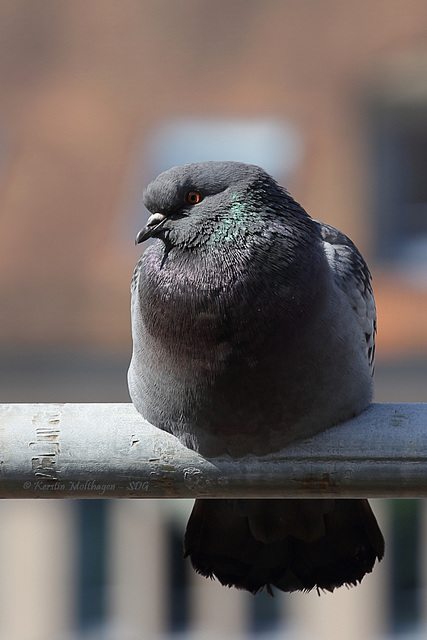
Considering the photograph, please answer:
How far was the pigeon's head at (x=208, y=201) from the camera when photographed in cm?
343

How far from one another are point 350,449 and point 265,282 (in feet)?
2.10

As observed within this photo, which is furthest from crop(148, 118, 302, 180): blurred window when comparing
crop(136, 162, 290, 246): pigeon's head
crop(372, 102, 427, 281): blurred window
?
crop(136, 162, 290, 246): pigeon's head

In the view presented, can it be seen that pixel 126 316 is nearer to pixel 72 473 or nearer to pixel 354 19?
A: pixel 354 19

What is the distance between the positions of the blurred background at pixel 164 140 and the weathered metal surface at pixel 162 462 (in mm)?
9987

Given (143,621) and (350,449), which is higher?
(350,449)

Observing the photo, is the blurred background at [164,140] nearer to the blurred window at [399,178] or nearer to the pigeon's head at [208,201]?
the blurred window at [399,178]

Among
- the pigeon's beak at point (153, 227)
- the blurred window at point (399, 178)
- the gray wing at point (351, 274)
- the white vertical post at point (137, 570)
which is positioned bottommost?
the white vertical post at point (137, 570)

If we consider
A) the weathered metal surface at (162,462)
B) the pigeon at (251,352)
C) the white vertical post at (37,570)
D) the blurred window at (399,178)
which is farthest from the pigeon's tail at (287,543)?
the white vertical post at (37,570)

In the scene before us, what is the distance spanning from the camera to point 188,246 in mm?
3451

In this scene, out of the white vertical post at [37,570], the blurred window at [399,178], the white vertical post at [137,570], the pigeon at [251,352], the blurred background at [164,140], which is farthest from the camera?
the white vertical post at [37,570]

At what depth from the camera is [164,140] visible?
13.5 m

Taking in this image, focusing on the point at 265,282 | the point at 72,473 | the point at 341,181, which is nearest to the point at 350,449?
the point at 265,282

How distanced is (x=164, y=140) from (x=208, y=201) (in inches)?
403

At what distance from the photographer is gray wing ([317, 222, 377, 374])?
11.9ft
